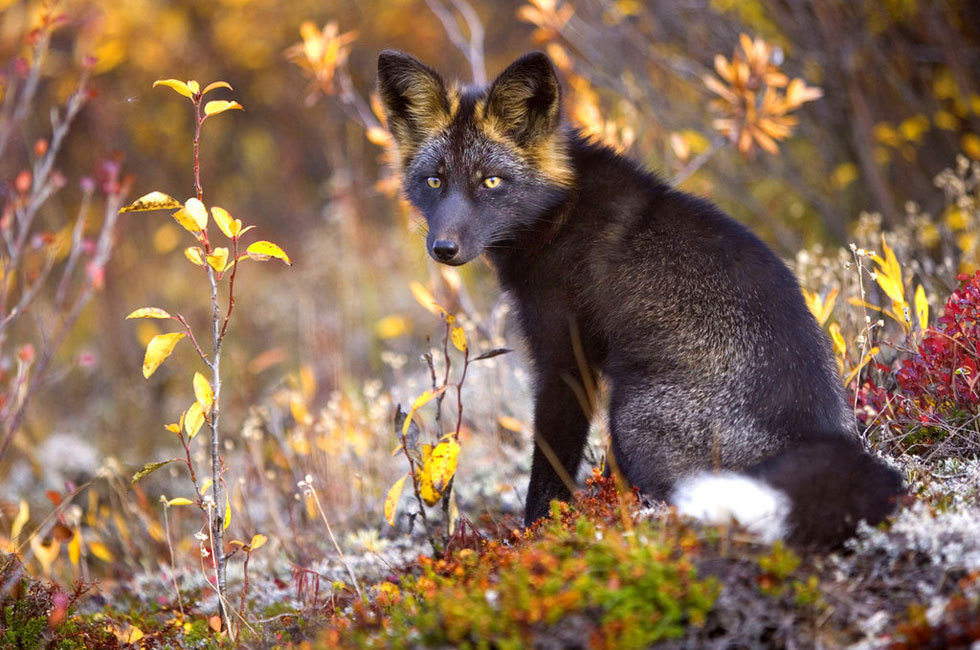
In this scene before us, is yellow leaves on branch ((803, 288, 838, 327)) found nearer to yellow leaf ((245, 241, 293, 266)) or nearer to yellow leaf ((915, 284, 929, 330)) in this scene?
yellow leaf ((915, 284, 929, 330))

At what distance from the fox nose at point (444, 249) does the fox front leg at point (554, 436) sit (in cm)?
71

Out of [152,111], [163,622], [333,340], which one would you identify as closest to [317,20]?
[152,111]

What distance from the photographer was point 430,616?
2457 millimetres

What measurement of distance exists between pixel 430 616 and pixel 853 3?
6877 millimetres

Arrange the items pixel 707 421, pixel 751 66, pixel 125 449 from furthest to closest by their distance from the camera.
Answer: pixel 125 449 → pixel 751 66 → pixel 707 421

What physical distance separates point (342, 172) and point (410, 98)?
18.1ft

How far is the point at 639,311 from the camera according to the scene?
146 inches

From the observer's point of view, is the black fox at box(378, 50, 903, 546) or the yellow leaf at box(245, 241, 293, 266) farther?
the yellow leaf at box(245, 241, 293, 266)

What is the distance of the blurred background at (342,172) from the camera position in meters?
5.88

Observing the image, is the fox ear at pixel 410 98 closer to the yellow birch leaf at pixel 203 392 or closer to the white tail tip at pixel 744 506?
the yellow birch leaf at pixel 203 392

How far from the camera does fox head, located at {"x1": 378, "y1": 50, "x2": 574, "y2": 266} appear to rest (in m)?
4.07

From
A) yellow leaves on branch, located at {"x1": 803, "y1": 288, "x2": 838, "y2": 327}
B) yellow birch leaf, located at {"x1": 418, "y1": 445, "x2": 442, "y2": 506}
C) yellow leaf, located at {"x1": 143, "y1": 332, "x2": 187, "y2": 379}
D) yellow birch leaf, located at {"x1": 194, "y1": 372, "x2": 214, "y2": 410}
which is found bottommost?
yellow birch leaf, located at {"x1": 418, "y1": 445, "x2": 442, "y2": 506}

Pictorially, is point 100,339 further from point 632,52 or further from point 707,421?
point 707,421

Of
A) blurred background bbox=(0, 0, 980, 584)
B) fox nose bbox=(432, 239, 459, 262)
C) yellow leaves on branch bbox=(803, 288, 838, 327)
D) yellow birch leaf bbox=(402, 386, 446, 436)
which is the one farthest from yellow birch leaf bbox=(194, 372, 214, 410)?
yellow leaves on branch bbox=(803, 288, 838, 327)
